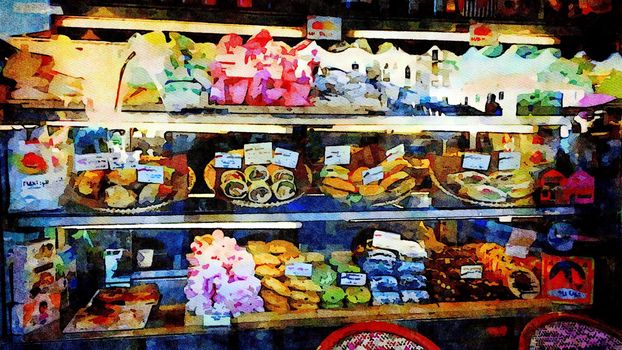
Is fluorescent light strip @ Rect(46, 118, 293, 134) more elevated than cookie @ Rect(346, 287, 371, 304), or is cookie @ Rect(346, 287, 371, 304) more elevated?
fluorescent light strip @ Rect(46, 118, 293, 134)

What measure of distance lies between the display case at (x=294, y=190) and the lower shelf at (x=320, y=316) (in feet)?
0.04

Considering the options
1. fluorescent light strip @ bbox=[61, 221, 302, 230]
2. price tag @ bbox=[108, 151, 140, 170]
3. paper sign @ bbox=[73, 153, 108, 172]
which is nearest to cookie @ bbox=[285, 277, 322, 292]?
fluorescent light strip @ bbox=[61, 221, 302, 230]


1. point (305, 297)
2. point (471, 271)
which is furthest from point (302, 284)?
point (471, 271)

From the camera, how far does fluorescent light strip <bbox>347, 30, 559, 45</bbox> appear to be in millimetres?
2912


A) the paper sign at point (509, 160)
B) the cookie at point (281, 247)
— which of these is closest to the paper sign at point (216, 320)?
Result: the cookie at point (281, 247)

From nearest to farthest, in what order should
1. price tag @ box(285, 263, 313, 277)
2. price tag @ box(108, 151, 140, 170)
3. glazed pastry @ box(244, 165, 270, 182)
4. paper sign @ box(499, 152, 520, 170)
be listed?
price tag @ box(108, 151, 140, 170)
glazed pastry @ box(244, 165, 270, 182)
price tag @ box(285, 263, 313, 277)
paper sign @ box(499, 152, 520, 170)

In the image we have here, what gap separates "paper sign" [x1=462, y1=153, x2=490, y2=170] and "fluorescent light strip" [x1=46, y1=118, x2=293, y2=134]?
104cm

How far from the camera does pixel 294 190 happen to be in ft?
9.63

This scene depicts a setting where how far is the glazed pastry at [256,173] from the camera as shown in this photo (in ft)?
9.52

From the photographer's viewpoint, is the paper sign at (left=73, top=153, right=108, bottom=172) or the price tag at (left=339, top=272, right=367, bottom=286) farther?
the price tag at (left=339, top=272, right=367, bottom=286)

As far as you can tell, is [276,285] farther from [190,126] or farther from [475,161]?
[475,161]

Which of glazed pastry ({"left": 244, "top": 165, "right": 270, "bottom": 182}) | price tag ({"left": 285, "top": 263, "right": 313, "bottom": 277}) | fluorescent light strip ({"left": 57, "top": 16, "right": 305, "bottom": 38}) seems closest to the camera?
fluorescent light strip ({"left": 57, "top": 16, "right": 305, "bottom": 38})

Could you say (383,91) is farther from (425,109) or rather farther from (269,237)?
(269,237)

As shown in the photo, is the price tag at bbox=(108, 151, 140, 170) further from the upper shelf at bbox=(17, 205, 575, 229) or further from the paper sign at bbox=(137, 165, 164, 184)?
the upper shelf at bbox=(17, 205, 575, 229)
